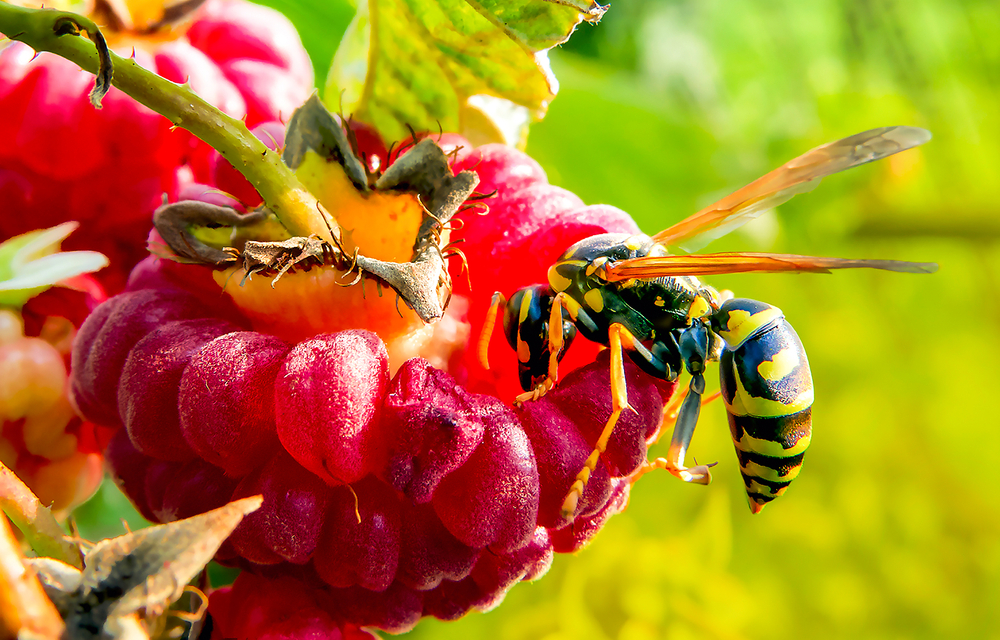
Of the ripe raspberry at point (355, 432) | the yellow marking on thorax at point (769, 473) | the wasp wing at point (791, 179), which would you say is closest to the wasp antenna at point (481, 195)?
the ripe raspberry at point (355, 432)

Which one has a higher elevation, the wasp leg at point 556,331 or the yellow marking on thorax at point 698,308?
the wasp leg at point 556,331

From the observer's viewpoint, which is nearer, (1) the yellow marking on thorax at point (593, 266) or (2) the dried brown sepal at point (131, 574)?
(2) the dried brown sepal at point (131, 574)

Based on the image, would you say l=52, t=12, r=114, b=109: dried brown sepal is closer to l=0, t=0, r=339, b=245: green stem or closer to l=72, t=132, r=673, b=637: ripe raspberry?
l=0, t=0, r=339, b=245: green stem

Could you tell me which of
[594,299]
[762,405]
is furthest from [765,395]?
[594,299]

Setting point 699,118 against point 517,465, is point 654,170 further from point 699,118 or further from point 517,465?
point 517,465

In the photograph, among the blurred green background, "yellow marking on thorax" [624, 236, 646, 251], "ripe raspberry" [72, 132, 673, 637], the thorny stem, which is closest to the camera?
the thorny stem

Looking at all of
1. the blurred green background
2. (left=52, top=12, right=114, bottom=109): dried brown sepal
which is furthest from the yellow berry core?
the blurred green background

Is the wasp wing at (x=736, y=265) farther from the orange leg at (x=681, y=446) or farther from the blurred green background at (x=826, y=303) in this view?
the blurred green background at (x=826, y=303)
